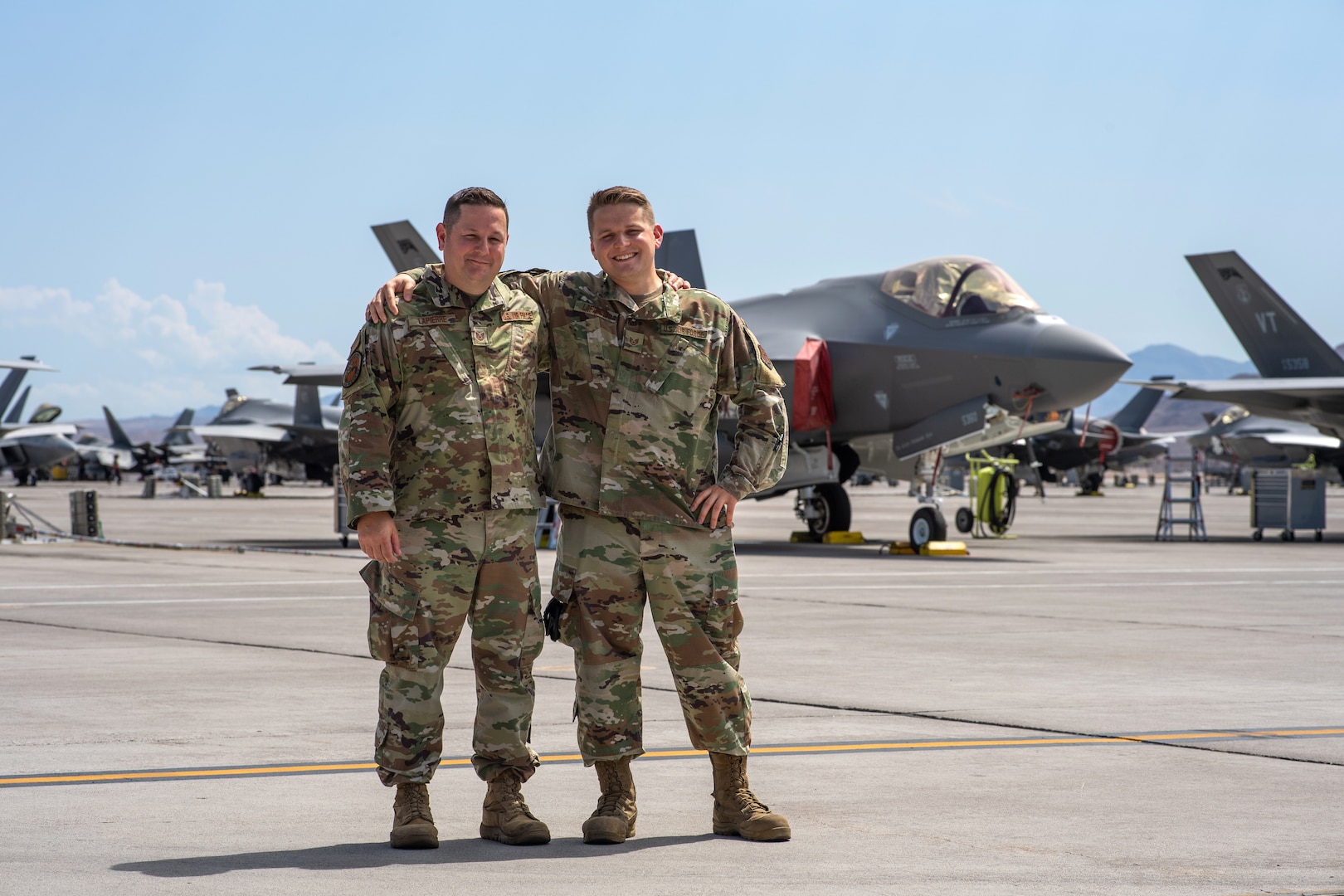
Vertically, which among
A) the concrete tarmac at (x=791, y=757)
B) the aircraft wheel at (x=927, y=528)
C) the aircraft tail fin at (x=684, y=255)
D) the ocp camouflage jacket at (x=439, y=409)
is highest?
the aircraft tail fin at (x=684, y=255)

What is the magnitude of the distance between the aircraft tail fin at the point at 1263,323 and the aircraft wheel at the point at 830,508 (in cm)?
1165

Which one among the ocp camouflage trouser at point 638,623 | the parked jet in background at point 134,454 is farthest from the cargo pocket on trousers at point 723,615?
the parked jet in background at point 134,454

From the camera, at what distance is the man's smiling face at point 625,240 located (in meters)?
4.63

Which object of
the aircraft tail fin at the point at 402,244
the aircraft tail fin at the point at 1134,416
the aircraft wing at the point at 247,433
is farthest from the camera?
→ the aircraft tail fin at the point at 1134,416

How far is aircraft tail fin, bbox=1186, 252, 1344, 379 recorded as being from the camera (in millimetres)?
28641

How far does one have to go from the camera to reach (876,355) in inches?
786

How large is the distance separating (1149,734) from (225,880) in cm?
408

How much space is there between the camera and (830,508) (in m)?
22.9

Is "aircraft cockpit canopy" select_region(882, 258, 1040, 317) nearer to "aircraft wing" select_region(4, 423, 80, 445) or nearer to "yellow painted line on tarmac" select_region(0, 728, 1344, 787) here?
"yellow painted line on tarmac" select_region(0, 728, 1344, 787)

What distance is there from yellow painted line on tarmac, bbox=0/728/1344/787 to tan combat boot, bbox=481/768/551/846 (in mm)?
1078

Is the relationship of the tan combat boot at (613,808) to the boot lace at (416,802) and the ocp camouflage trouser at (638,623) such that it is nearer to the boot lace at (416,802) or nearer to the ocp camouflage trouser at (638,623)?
the ocp camouflage trouser at (638,623)

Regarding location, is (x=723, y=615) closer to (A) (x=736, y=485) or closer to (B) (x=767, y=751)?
(A) (x=736, y=485)

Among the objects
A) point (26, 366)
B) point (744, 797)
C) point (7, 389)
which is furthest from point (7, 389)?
point (744, 797)

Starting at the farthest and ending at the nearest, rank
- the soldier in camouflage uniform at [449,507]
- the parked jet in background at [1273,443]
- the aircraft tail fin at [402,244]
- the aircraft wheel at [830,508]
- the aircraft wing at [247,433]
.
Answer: the aircraft wing at [247,433] < the parked jet in background at [1273,443] < the aircraft tail fin at [402,244] < the aircraft wheel at [830,508] < the soldier in camouflage uniform at [449,507]
